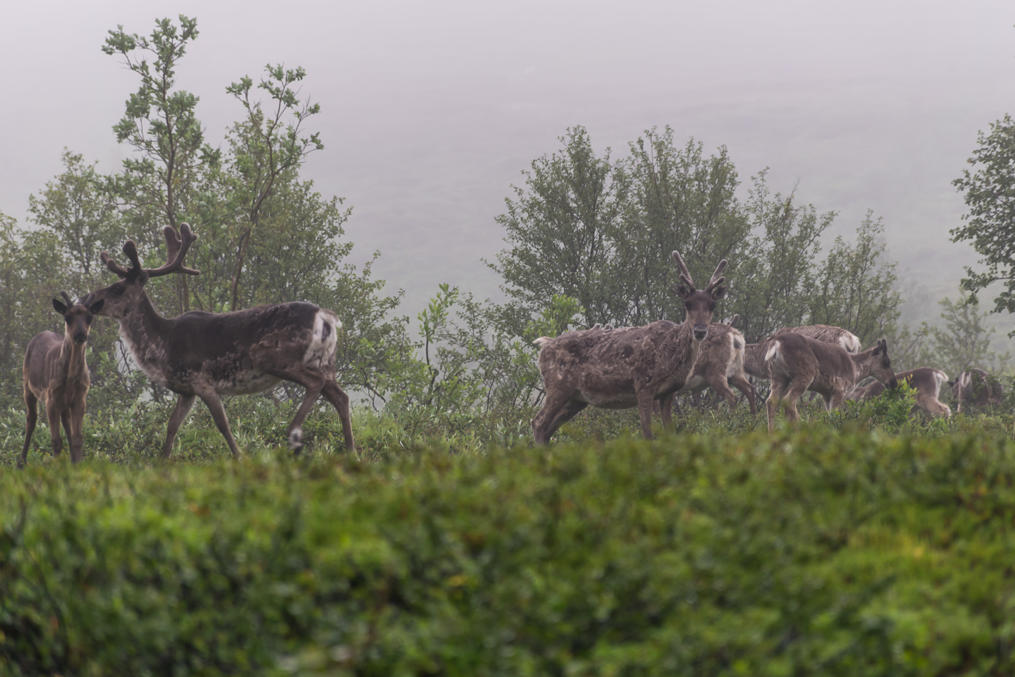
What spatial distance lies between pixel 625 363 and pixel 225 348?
6.12 meters

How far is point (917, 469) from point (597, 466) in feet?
5.99

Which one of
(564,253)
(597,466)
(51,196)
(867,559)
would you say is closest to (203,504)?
(597,466)

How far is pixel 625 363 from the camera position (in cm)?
1423

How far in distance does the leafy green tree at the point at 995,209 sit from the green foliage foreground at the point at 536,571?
2475 centimetres

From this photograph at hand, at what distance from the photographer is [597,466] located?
5016 mm

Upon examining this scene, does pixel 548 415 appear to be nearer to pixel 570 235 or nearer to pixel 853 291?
pixel 570 235

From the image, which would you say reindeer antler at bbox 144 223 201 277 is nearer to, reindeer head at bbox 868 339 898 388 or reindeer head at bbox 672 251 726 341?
reindeer head at bbox 672 251 726 341

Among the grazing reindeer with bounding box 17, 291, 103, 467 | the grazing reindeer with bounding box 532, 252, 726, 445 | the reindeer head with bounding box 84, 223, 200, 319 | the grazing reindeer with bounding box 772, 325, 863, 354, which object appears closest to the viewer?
the grazing reindeer with bounding box 17, 291, 103, 467

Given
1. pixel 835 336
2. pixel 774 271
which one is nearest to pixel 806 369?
pixel 835 336

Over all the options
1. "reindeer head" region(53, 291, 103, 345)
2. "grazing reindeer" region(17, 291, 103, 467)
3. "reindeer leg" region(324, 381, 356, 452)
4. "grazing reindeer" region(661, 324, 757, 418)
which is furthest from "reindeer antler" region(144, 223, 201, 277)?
"grazing reindeer" region(661, 324, 757, 418)

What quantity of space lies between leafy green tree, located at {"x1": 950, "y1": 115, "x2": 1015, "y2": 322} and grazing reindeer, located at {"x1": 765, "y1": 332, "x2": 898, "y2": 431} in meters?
11.0

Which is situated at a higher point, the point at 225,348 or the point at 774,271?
the point at 225,348

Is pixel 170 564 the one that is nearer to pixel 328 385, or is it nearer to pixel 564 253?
pixel 328 385

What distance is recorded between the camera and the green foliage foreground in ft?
11.5
